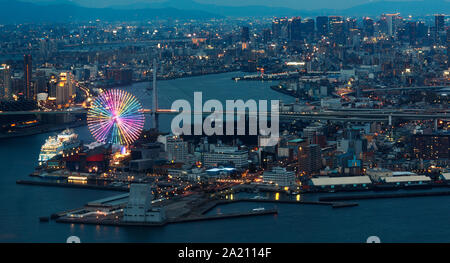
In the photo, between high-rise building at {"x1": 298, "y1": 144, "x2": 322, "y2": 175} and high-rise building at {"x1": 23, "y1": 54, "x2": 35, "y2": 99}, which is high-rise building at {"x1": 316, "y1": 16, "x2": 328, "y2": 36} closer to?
high-rise building at {"x1": 23, "y1": 54, "x2": 35, "y2": 99}

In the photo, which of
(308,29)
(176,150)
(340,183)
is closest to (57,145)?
(176,150)

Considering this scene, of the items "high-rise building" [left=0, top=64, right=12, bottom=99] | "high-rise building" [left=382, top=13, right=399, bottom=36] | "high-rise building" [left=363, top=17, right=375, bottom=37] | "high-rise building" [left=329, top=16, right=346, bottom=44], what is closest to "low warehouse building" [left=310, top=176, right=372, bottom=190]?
"high-rise building" [left=0, top=64, right=12, bottom=99]

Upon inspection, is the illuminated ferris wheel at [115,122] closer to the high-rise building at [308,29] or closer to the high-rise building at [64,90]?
the high-rise building at [64,90]

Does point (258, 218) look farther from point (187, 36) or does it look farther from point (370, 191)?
point (187, 36)

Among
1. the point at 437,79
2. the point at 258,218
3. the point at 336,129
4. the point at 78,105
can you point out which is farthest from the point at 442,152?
the point at 437,79

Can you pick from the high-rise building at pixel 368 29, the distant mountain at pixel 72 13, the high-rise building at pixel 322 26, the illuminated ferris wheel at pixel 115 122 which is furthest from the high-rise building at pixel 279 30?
the illuminated ferris wheel at pixel 115 122
